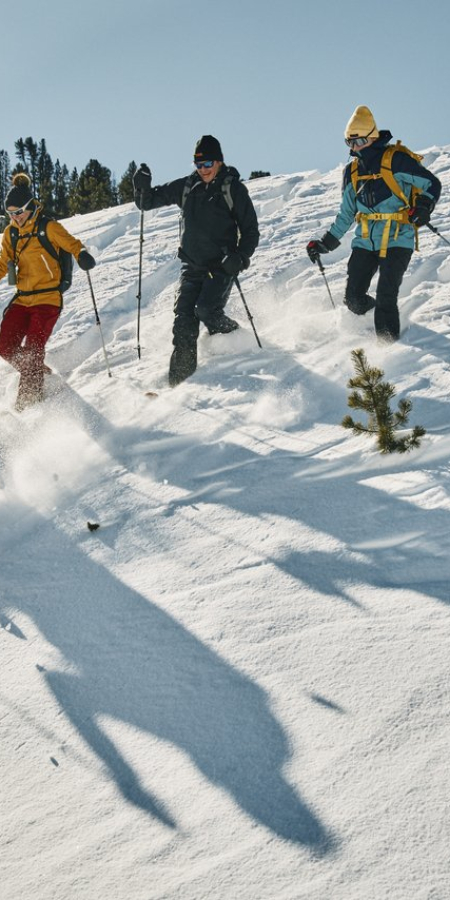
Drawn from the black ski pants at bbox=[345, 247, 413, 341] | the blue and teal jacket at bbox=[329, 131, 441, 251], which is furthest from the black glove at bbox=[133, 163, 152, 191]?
the black ski pants at bbox=[345, 247, 413, 341]

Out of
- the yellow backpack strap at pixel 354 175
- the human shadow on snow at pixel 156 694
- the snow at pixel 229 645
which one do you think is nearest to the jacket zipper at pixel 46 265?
the snow at pixel 229 645

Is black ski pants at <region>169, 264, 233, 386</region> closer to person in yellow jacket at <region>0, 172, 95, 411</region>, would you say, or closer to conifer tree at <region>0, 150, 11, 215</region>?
person in yellow jacket at <region>0, 172, 95, 411</region>

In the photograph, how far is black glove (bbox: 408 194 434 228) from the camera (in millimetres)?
5578

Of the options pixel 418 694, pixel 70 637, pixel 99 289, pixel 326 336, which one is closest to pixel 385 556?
pixel 418 694

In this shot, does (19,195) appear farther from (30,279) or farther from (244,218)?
(244,218)

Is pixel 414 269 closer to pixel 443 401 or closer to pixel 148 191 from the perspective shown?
pixel 148 191

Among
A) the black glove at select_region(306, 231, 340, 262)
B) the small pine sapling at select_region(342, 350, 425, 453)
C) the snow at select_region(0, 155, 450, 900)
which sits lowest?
the snow at select_region(0, 155, 450, 900)

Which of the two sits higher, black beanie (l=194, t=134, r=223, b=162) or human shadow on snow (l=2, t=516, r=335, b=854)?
black beanie (l=194, t=134, r=223, b=162)

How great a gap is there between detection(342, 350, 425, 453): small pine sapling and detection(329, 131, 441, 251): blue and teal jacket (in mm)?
2407

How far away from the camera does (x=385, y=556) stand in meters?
3.20

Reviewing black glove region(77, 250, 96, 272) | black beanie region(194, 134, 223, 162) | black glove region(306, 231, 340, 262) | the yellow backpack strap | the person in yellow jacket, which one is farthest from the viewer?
black glove region(306, 231, 340, 262)

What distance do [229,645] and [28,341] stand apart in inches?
178

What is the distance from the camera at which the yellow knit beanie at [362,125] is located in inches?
223

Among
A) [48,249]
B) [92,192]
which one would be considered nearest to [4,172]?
[92,192]
